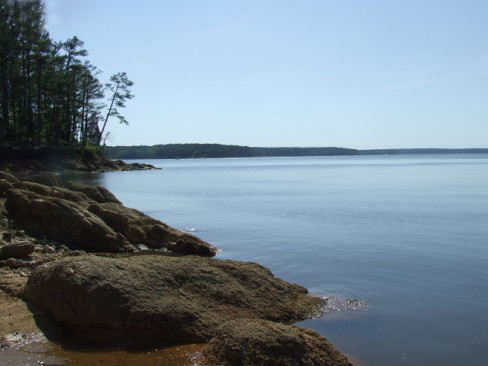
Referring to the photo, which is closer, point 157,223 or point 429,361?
point 429,361

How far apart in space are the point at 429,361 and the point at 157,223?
1126cm

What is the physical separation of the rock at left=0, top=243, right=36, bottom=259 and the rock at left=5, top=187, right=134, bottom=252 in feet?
9.46

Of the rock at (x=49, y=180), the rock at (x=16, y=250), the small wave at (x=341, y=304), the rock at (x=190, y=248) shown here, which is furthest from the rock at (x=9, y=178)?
the small wave at (x=341, y=304)

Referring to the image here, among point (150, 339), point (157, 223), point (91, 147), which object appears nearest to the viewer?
point (150, 339)

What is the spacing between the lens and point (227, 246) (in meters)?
17.7

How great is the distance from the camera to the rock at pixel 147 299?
25.1ft

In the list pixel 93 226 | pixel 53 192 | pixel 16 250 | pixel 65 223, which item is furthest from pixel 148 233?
pixel 16 250

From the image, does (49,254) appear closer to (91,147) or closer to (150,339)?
(150,339)

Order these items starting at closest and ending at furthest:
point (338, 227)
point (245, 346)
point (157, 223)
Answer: point (245, 346)
point (157, 223)
point (338, 227)

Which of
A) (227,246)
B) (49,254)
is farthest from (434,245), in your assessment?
(49,254)

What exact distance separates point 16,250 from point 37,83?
52.7 metres

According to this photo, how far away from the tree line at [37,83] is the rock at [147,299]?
51739 millimetres

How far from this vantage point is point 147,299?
7941 millimetres

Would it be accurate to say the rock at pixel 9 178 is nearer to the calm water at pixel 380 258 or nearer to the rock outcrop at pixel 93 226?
the rock outcrop at pixel 93 226
